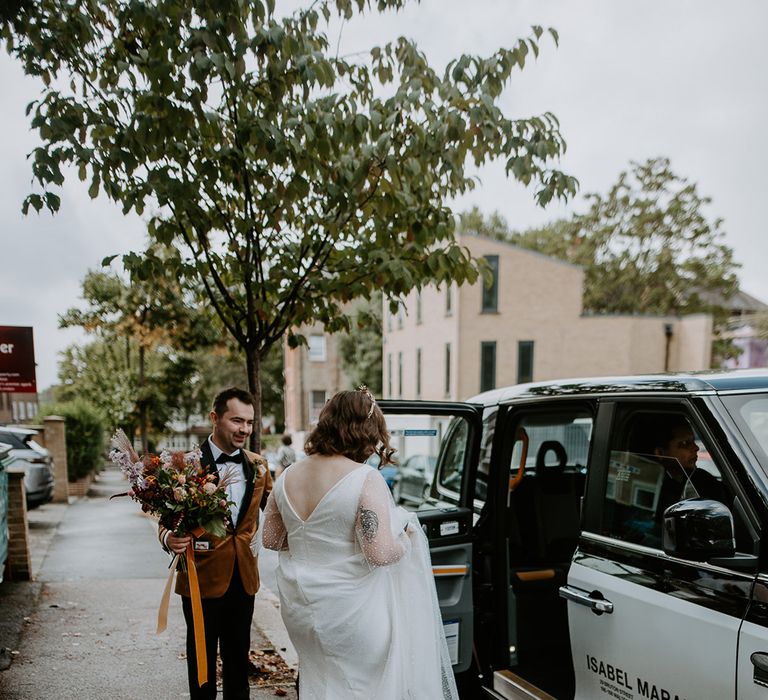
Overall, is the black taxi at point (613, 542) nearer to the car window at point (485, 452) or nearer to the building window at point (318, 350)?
the car window at point (485, 452)

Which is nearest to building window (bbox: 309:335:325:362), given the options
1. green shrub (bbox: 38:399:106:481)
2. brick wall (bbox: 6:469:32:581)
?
green shrub (bbox: 38:399:106:481)

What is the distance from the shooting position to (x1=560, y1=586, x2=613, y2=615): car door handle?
2863mm

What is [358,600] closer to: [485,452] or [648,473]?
[648,473]

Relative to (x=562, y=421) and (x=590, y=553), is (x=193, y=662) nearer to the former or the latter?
(x=590, y=553)

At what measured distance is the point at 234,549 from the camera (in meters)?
3.54

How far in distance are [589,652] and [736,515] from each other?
3.21 ft

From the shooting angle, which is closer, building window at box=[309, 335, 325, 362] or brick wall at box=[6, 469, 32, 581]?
brick wall at box=[6, 469, 32, 581]

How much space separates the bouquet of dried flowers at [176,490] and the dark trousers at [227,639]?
504 millimetres

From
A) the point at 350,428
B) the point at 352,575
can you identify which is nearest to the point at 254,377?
the point at 350,428

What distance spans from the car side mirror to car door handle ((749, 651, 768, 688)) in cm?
32

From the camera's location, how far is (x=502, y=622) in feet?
12.7

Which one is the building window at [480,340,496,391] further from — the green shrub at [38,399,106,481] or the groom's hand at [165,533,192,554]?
the groom's hand at [165,533,192,554]

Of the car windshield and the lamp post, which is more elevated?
the car windshield

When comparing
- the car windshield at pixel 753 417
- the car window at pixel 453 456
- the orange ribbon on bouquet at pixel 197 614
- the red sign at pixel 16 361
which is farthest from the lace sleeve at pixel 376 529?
the red sign at pixel 16 361
